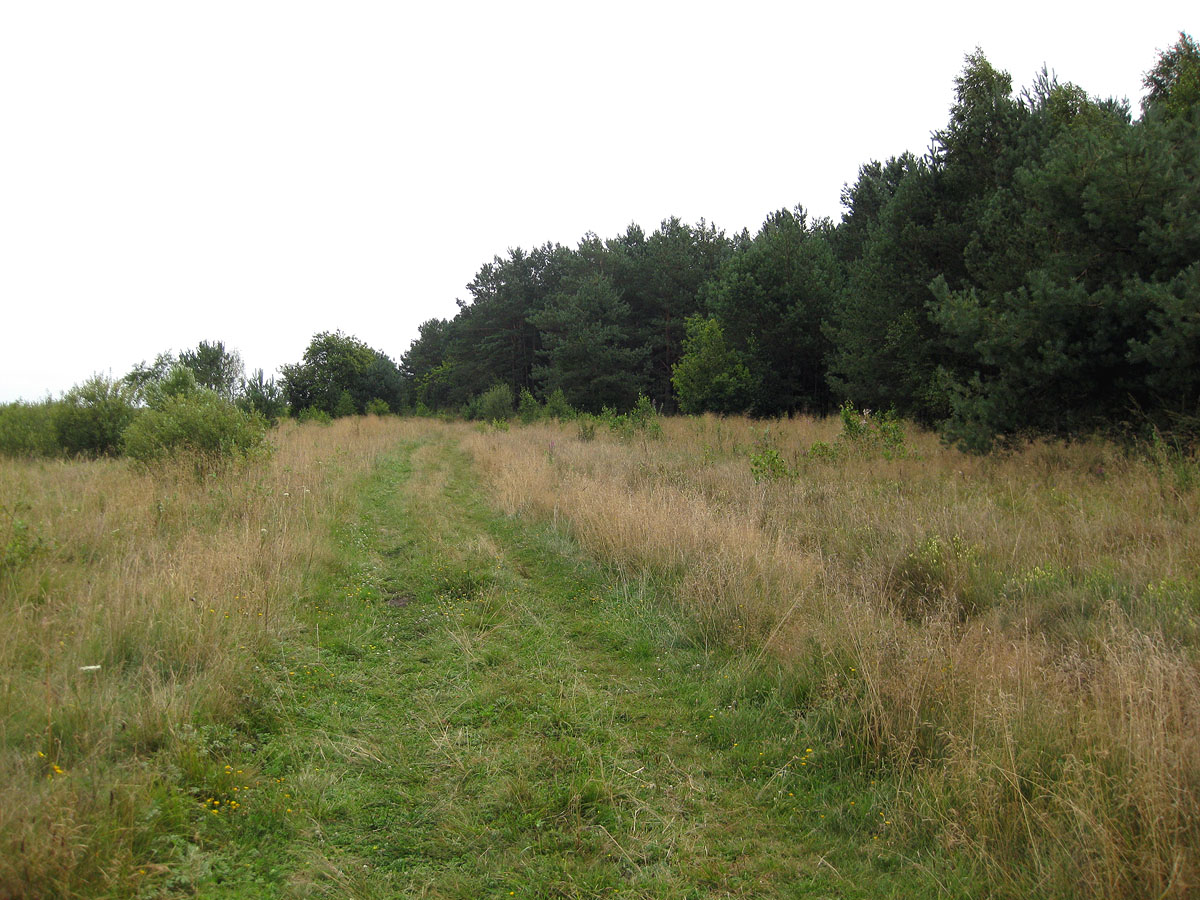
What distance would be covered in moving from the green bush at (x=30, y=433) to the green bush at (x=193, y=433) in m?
6.15

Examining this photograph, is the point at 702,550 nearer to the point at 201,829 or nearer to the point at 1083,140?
the point at 201,829

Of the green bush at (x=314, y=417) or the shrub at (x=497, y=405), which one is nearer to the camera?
the shrub at (x=497, y=405)

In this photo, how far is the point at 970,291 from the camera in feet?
35.9

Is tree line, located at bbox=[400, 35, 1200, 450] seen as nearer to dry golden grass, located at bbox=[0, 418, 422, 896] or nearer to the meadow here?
the meadow

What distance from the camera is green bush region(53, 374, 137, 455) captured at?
15.0 metres

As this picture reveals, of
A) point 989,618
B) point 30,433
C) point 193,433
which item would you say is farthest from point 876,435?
point 30,433

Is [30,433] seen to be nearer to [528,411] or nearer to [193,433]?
[193,433]

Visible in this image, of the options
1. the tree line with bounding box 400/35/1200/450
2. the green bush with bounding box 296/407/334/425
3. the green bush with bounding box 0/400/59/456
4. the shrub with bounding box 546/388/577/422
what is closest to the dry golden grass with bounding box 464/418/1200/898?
the tree line with bounding box 400/35/1200/450

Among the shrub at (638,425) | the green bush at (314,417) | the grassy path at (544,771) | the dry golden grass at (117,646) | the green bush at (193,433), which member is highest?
the green bush at (314,417)

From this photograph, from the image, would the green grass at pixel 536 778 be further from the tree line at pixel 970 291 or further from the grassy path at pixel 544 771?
the tree line at pixel 970 291

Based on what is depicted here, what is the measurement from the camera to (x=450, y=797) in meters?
3.21

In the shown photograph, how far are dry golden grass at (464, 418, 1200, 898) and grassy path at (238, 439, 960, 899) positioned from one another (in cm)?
41

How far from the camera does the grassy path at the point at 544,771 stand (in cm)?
271

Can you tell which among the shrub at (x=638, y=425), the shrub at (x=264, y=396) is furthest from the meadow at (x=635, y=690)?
the shrub at (x=264, y=396)
